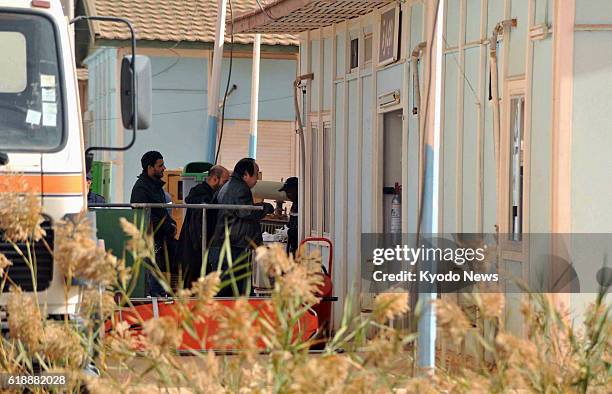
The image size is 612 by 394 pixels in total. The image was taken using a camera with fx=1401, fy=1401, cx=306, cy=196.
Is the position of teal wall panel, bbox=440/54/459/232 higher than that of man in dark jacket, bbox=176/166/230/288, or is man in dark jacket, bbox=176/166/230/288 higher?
teal wall panel, bbox=440/54/459/232

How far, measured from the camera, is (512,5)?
33.4ft

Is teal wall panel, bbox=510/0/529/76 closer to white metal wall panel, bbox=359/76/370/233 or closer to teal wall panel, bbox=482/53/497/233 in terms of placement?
teal wall panel, bbox=482/53/497/233

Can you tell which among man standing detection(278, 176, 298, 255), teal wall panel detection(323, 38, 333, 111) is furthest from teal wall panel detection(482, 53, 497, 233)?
man standing detection(278, 176, 298, 255)

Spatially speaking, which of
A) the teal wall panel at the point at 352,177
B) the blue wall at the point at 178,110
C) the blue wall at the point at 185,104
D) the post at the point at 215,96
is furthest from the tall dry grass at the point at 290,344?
the blue wall at the point at 178,110

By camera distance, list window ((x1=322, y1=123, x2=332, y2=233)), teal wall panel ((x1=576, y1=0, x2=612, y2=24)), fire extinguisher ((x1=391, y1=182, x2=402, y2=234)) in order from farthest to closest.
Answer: window ((x1=322, y1=123, x2=332, y2=233)), fire extinguisher ((x1=391, y1=182, x2=402, y2=234)), teal wall panel ((x1=576, y1=0, x2=612, y2=24))

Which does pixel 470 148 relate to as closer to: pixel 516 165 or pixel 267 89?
pixel 516 165

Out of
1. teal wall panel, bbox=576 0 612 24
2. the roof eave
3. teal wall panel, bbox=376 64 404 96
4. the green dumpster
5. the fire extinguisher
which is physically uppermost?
the roof eave

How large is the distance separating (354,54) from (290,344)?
10.5 meters

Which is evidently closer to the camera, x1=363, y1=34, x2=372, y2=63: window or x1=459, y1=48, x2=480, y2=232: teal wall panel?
x1=459, y1=48, x2=480, y2=232: teal wall panel

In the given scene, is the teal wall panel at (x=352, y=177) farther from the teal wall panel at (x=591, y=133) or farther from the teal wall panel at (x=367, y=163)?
the teal wall panel at (x=591, y=133)

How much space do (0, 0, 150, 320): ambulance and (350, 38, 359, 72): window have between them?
6.74 m

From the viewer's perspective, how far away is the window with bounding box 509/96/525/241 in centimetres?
998

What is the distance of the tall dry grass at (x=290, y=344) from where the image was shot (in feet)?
14.0

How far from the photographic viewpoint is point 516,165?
10.1 meters
